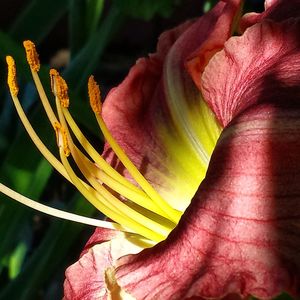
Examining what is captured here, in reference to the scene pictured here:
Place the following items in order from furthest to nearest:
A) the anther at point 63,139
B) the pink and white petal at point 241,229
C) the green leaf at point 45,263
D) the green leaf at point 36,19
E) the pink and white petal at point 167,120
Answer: the green leaf at point 36,19 → the green leaf at point 45,263 → the pink and white petal at point 167,120 → the anther at point 63,139 → the pink and white petal at point 241,229

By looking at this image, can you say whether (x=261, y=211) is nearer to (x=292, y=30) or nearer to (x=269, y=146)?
(x=269, y=146)

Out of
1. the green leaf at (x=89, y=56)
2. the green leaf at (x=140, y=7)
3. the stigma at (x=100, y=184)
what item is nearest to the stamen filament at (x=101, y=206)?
the stigma at (x=100, y=184)

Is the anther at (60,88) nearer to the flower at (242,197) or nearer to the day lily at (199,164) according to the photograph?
the day lily at (199,164)

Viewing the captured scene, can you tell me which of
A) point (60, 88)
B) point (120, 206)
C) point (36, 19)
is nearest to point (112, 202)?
point (120, 206)

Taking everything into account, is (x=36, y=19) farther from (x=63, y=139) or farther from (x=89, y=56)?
(x=63, y=139)

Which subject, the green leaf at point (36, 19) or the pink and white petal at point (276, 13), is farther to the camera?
the green leaf at point (36, 19)

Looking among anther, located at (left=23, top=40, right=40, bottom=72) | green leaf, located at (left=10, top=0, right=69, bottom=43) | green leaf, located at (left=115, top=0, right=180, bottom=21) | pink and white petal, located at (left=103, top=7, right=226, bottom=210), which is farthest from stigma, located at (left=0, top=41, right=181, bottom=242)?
green leaf, located at (left=10, top=0, right=69, bottom=43)

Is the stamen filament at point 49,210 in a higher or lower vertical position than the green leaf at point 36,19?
lower

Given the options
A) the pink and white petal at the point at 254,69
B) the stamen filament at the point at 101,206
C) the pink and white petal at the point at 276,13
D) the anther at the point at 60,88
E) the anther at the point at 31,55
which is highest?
the pink and white petal at the point at 276,13
